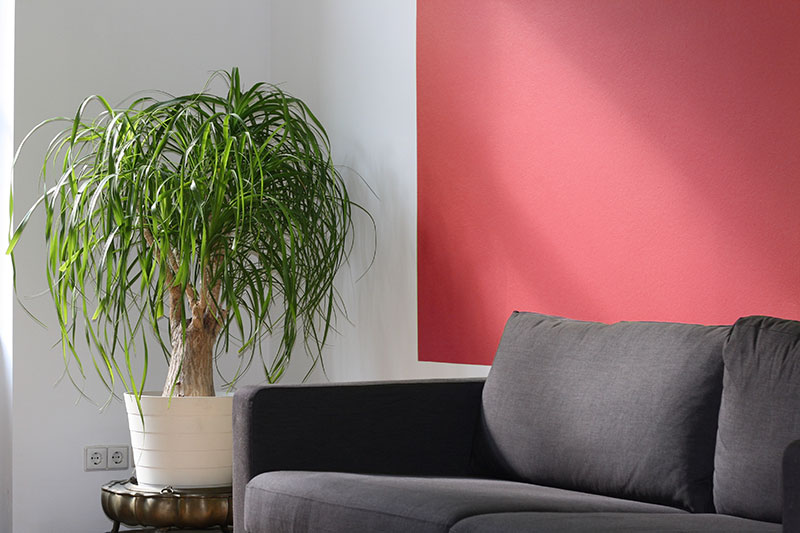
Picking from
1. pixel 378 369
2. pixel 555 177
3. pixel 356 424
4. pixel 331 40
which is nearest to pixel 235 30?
pixel 331 40

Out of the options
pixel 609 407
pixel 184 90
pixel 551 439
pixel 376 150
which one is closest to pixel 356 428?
pixel 551 439

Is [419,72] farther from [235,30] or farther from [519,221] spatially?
[235,30]

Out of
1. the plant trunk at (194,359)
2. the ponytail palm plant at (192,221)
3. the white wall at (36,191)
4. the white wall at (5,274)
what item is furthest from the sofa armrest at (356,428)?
the white wall at (5,274)

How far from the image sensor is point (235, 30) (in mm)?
4582

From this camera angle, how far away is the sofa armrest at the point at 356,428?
8.58 feet

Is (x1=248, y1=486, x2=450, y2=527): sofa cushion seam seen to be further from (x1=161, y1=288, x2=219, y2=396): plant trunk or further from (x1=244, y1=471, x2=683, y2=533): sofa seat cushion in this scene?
(x1=161, y1=288, x2=219, y2=396): plant trunk

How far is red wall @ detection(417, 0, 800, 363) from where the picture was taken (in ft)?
8.09

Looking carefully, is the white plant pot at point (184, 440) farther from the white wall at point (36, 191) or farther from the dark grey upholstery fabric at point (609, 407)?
the dark grey upholstery fabric at point (609, 407)

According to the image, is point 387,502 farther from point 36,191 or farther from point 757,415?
point 36,191

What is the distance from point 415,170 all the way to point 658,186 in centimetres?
112

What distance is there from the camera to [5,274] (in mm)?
4148

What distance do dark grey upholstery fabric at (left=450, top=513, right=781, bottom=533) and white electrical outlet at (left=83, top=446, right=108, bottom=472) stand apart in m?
2.61

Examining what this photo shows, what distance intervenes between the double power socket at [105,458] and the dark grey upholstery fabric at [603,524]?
2.61 meters

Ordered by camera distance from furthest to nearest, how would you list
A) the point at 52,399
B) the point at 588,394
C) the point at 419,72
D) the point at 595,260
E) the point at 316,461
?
the point at 52,399 < the point at 419,72 < the point at 595,260 < the point at 316,461 < the point at 588,394
